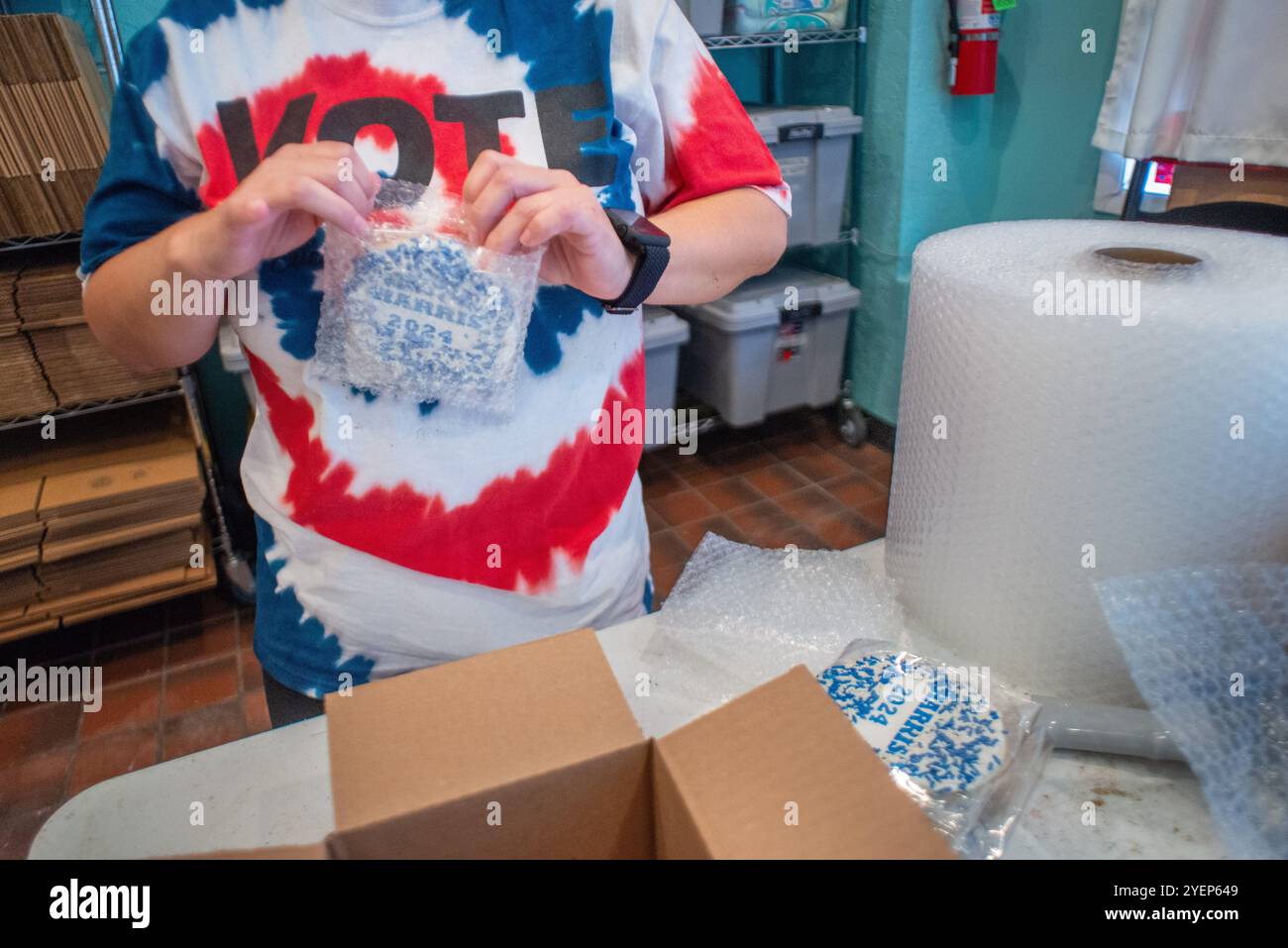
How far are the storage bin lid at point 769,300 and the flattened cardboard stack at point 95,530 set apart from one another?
54.9 inches

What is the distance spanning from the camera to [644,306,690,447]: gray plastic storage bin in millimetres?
2223

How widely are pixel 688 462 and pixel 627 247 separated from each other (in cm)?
198

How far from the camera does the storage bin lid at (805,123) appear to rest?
216 cm

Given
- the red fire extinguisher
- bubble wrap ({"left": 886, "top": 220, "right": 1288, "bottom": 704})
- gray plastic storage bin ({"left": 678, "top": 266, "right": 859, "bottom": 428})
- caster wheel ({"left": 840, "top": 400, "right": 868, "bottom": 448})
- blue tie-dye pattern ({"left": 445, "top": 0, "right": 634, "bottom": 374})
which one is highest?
the red fire extinguisher

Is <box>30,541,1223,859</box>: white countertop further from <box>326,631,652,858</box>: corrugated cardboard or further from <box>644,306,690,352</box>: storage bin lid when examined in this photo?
<box>644,306,690,352</box>: storage bin lid

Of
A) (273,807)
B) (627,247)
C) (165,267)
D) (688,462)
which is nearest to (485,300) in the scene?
(627,247)

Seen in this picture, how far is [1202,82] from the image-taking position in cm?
179

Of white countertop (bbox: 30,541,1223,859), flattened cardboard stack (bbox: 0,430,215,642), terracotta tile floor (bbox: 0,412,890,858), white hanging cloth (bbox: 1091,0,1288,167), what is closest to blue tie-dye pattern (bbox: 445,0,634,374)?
white countertop (bbox: 30,541,1223,859)

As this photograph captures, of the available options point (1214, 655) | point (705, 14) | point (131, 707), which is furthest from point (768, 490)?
point (1214, 655)

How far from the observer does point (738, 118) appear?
69 centimetres

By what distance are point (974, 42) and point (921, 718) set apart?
206 centimetres

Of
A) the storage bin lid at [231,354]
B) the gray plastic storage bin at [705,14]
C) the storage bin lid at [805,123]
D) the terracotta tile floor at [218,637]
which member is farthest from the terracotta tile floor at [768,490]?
the gray plastic storage bin at [705,14]

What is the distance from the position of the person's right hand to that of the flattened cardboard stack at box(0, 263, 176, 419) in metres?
1.36
